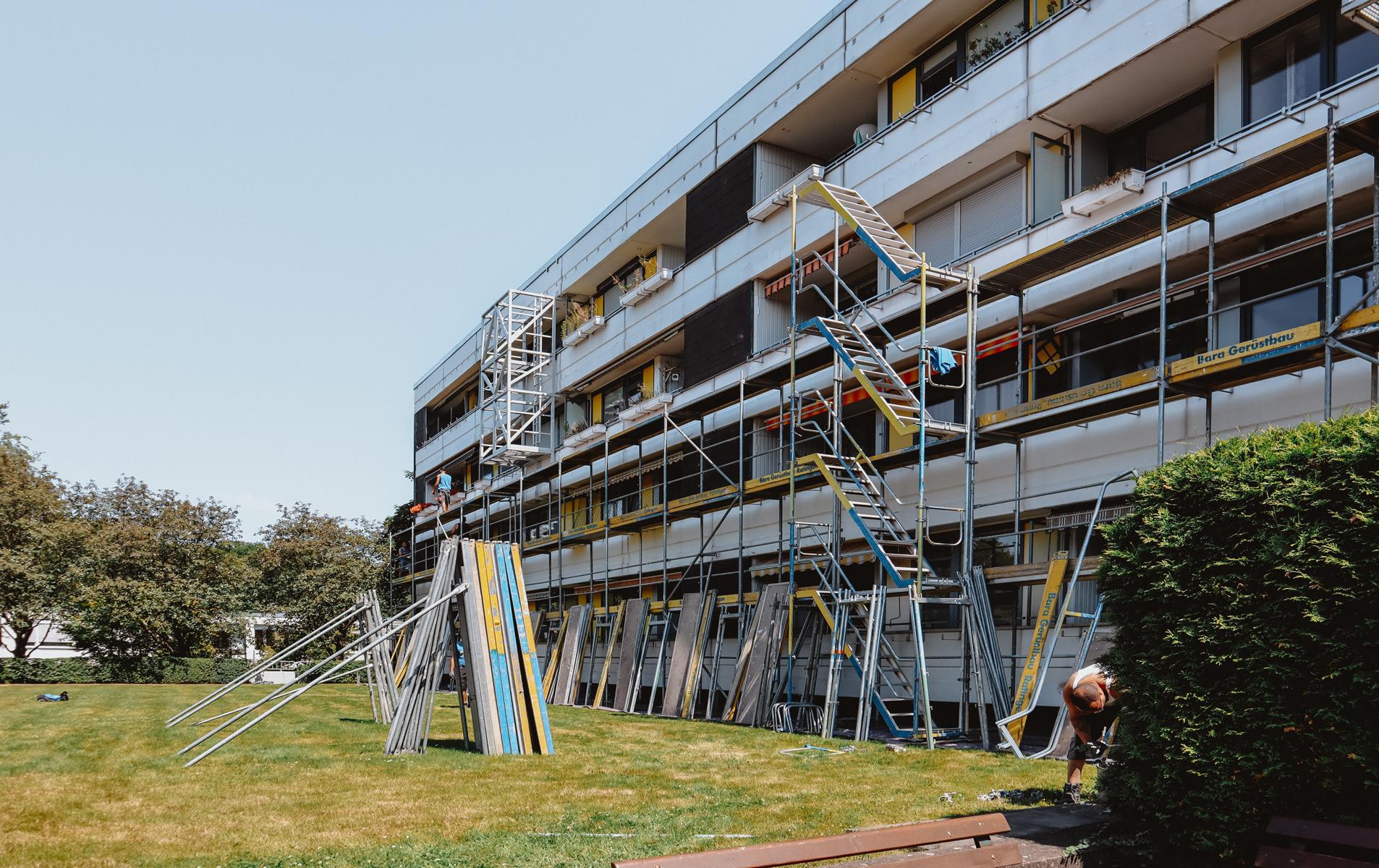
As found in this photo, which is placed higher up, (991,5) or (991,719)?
(991,5)

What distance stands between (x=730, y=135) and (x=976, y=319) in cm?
954

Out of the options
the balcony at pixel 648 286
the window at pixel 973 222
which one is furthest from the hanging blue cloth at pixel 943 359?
the balcony at pixel 648 286

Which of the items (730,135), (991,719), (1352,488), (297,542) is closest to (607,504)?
(730,135)

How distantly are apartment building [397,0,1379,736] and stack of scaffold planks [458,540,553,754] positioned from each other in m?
4.66

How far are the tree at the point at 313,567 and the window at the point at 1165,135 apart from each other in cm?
3138

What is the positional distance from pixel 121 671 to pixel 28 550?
487 centimetres

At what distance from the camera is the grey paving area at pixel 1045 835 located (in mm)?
5895

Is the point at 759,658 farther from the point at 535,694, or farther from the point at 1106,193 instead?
the point at 1106,193

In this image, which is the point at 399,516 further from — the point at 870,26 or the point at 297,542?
the point at 870,26

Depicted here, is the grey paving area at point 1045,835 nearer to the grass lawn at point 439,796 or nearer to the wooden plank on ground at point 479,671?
the grass lawn at point 439,796

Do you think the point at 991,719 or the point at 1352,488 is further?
the point at 991,719

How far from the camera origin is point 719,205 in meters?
25.7

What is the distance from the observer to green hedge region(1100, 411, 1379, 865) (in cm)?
548

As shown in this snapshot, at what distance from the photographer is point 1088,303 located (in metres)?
16.4
